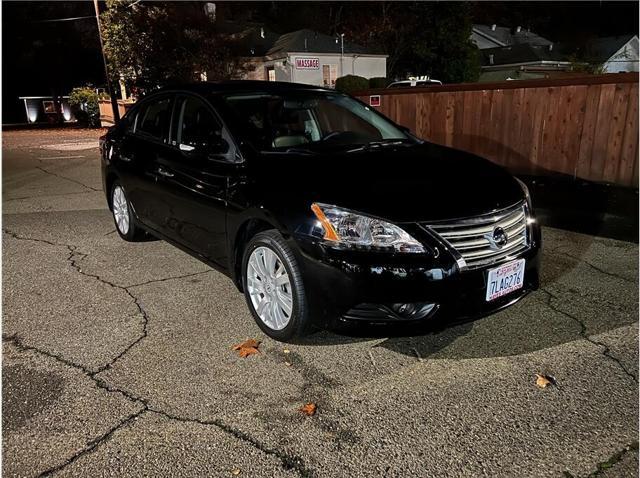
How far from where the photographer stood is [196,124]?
3857 millimetres

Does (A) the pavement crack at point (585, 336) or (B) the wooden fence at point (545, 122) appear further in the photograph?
(B) the wooden fence at point (545, 122)

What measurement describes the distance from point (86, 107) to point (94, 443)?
2611 cm

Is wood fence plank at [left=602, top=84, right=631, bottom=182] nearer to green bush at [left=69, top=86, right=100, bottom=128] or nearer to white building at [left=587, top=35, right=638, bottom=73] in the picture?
green bush at [left=69, top=86, right=100, bottom=128]

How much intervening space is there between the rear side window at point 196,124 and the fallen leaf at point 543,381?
251 cm

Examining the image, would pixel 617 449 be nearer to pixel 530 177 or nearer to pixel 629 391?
pixel 629 391

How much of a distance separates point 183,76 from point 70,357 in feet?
63.5

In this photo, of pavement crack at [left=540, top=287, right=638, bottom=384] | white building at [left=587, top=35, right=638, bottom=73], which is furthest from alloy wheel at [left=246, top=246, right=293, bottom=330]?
white building at [left=587, top=35, right=638, bottom=73]

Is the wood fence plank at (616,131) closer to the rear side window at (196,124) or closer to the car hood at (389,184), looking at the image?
the car hood at (389,184)

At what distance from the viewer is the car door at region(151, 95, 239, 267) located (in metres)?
3.43

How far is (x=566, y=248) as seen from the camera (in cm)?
489

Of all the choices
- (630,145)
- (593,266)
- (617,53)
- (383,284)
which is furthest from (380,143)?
(617,53)

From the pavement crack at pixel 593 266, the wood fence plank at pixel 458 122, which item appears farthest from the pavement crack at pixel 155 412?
the wood fence plank at pixel 458 122

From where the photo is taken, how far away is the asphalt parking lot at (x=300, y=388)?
2.21 metres

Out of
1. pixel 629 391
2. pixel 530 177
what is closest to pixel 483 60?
pixel 530 177
